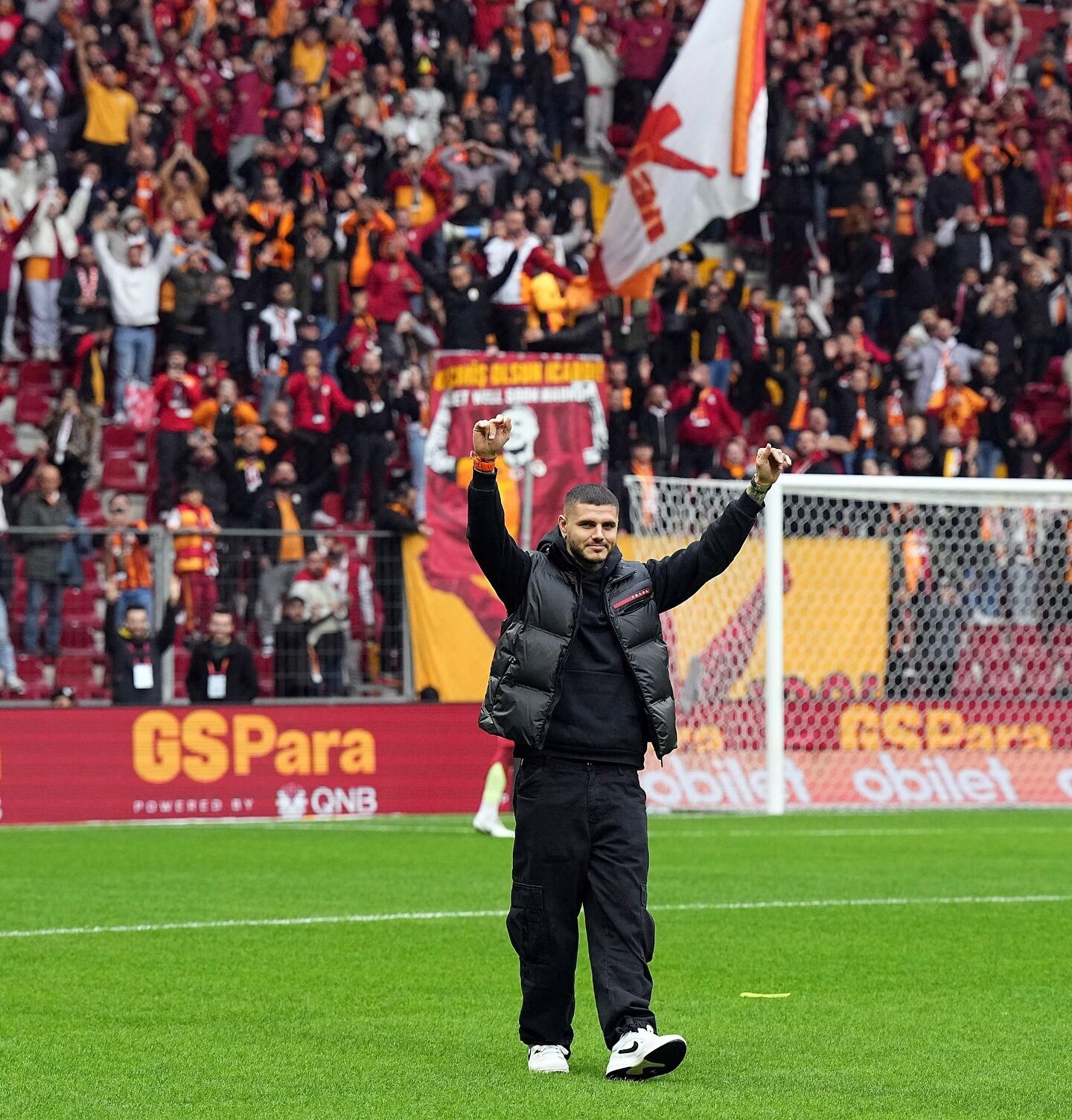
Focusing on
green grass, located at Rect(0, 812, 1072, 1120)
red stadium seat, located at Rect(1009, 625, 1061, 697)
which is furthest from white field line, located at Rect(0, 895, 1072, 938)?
red stadium seat, located at Rect(1009, 625, 1061, 697)

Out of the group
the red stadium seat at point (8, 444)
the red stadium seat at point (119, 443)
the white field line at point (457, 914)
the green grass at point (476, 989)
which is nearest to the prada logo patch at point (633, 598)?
the green grass at point (476, 989)

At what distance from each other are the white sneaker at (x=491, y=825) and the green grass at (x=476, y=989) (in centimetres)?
47

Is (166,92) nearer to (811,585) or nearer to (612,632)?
(811,585)

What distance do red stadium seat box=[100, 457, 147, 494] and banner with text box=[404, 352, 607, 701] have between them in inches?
160

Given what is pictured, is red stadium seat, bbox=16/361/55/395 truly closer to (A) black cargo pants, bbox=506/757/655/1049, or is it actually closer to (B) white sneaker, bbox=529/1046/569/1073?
(A) black cargo pants, bbox=506/757/655/1049

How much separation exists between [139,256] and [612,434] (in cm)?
542

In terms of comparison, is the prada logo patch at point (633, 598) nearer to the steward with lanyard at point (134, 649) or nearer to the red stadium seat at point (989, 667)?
the steward with lanyard at point (134, 649)

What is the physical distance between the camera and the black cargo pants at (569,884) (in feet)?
23.4

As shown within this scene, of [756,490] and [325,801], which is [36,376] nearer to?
[325,801]

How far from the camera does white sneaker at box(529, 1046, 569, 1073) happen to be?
711cm

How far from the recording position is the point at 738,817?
1889 centimetres

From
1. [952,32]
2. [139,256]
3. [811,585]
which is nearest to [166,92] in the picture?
[139,256]

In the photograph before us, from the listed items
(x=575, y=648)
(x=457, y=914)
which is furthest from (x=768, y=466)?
(x=457, y=914)

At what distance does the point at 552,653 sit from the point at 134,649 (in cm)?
1200
